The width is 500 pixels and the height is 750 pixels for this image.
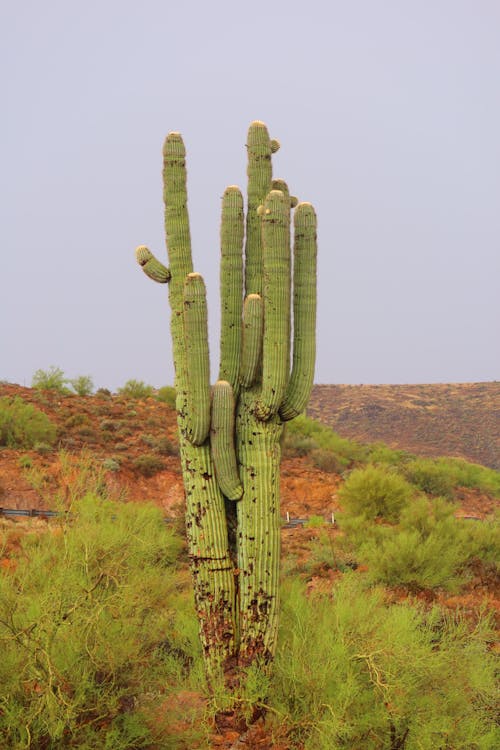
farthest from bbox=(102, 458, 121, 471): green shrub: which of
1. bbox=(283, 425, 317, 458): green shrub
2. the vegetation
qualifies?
the vegetation

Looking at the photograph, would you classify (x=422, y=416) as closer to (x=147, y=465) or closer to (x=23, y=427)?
(x=147, y=465)

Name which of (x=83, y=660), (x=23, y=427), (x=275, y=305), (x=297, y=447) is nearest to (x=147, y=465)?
(x=23, y=427)

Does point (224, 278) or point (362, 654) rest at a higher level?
point (224, 278)

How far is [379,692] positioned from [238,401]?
3.38 m

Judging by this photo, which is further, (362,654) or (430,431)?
(430,431)

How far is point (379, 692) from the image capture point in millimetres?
7527

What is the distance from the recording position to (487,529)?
614 inches

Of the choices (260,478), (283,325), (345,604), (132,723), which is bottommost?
(132,723)

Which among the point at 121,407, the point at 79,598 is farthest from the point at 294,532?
the point at 121,407

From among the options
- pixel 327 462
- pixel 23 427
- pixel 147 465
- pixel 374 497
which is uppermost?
pixel 23 427

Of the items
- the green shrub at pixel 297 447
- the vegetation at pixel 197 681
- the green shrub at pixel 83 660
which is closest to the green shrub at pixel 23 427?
the green shrub at pixel 297 447

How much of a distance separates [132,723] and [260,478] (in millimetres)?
2730

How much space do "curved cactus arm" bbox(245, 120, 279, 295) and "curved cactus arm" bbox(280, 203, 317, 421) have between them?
465mm

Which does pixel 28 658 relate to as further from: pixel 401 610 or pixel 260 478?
pixel 401 610
